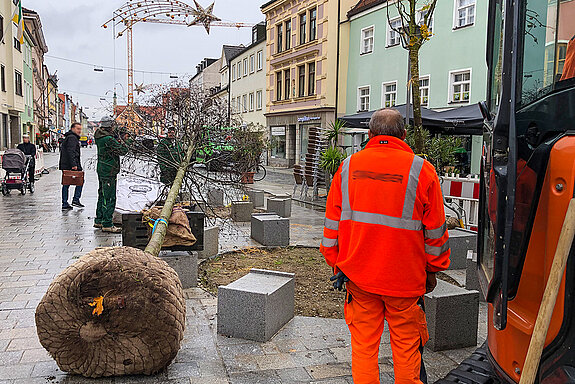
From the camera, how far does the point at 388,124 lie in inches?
124

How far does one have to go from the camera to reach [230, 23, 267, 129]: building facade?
1711 inches

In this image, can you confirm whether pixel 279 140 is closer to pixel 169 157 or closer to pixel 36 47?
pixel 169 157

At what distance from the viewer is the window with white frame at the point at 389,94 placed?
26.2m

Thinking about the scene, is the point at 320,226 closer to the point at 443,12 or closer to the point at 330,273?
the point at 330,273

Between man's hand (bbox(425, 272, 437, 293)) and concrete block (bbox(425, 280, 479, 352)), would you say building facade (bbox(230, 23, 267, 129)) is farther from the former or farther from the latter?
man's hand (bbox(425, 272, 437, 293))

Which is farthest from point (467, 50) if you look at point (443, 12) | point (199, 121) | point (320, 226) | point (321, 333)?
point (321, 333)

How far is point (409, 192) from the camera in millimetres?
2977

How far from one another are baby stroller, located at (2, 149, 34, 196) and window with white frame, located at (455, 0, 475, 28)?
17228 mm

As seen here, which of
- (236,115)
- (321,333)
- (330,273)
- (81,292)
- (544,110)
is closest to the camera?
(544,110)

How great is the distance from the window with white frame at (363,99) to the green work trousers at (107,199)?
21.5 metres

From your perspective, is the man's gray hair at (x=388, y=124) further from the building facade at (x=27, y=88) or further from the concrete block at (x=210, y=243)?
the building facade at (x=27, y=88)

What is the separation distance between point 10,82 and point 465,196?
32.7m

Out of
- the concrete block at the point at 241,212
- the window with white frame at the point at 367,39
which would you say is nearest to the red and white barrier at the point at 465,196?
the concrete block at the point at 241,212

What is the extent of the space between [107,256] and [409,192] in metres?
2.24
